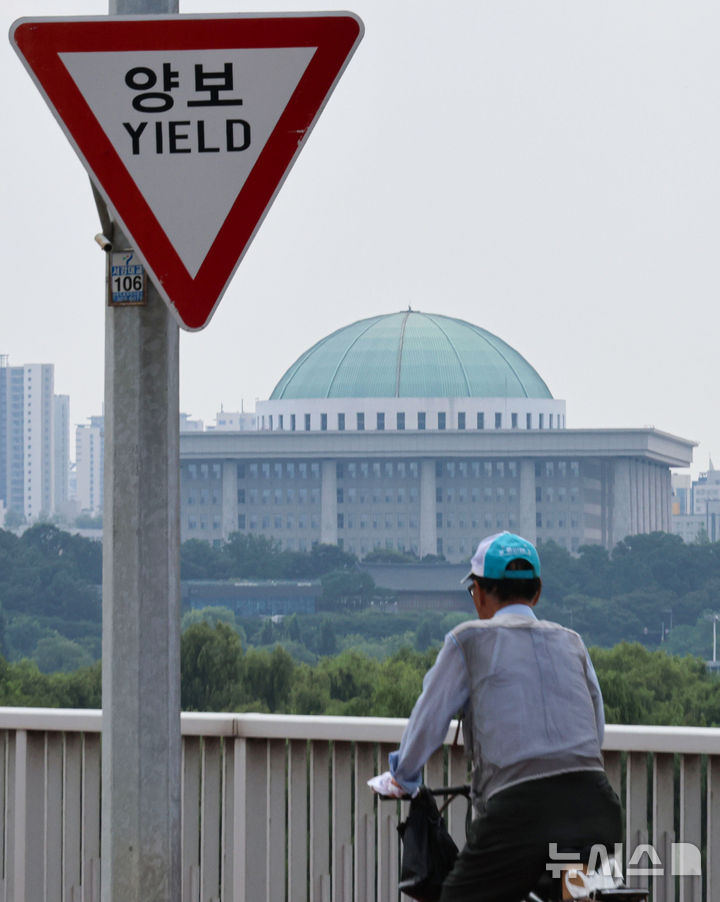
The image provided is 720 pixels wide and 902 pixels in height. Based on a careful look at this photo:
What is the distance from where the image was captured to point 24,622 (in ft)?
286

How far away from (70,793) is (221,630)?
1875 centimetres

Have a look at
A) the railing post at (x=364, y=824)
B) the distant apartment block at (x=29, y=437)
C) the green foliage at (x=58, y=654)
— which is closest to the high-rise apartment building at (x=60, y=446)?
the distant apartment block at (x=29, y=437)

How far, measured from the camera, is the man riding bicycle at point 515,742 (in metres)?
3.29

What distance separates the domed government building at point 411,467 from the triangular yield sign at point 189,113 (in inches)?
5032

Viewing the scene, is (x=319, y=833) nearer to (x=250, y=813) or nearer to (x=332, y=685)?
(x=250, y=813)

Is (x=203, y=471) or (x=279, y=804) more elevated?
(x=203, y=471)

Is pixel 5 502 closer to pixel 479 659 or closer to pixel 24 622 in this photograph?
pixel 24 622

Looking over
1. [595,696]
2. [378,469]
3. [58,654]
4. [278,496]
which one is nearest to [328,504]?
[278,496]

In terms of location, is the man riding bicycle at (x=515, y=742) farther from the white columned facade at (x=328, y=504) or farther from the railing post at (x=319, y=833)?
the white columned facade at (x=328, y=504)

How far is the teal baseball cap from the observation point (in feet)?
11.5

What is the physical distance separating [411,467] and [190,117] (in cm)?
13294

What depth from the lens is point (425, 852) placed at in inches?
136

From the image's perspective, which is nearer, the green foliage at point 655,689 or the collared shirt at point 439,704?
the collared shirt at point 439,704

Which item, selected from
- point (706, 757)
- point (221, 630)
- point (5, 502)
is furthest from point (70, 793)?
point (5, 502)
